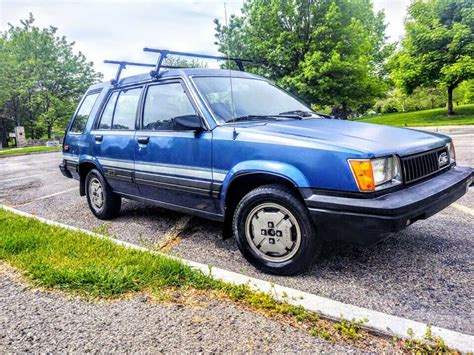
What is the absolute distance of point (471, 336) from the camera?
75.2 inches

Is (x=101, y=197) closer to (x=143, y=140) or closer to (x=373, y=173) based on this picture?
(x=143, y=140)

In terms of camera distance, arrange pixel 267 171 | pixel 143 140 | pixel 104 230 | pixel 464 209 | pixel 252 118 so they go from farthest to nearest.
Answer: pixel 464 209, pixel 104 230, pixel 143 140, pixel 252 118, pixel 267 171

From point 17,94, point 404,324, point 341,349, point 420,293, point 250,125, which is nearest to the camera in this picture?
point 341,349

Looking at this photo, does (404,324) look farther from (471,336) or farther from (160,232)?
(160,232)

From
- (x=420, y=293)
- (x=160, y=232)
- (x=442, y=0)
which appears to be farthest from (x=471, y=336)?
(x=442, y=0)

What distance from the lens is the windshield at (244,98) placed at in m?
3.33

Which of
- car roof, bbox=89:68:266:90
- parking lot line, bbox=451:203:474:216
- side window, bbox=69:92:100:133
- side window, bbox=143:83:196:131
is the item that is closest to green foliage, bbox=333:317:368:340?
side window, bbox=143:83:196:131

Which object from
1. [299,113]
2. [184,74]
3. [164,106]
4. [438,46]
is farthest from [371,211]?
[438,46]

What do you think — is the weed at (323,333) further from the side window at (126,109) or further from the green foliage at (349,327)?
the side window at (126,109)

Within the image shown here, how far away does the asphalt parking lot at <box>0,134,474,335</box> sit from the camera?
7.61 ft

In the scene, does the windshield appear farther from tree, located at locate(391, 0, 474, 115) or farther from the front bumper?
tree, located at locate(391, 0, 474, 115)

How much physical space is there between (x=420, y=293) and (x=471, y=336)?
0.53 m

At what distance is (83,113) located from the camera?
512 centimetres

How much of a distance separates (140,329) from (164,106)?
235 centimetres
